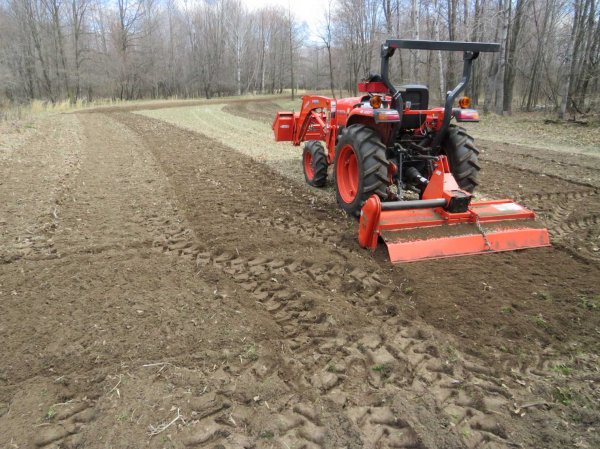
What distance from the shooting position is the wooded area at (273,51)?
1853 cm

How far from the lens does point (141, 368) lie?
265 centimetres

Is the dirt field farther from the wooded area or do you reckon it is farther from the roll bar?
the wooded area

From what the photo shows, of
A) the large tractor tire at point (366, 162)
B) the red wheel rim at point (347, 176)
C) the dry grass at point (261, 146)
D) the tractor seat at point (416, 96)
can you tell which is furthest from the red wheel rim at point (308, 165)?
the tractor seat at point (416, 96)

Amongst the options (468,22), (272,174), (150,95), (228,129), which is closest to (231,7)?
(150,95)

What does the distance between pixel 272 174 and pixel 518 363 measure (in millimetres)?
5624

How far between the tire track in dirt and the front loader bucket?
358 millimetres

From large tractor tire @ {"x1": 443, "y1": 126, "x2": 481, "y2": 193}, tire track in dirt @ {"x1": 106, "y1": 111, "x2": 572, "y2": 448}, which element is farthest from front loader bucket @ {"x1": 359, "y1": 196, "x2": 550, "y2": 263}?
large tractor tire @ {"x1": 443, "y1": 126, "x2": 481, "y2": 193}

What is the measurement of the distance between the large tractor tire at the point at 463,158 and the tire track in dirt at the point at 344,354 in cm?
185

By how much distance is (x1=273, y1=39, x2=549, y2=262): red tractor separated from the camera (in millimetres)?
4141

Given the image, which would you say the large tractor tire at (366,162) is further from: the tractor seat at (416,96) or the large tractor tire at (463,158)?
the large tractor tire at (463,158)

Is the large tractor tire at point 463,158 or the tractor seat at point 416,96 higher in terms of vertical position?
the tractor seat at point 416,96

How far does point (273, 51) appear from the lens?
57.1 meters

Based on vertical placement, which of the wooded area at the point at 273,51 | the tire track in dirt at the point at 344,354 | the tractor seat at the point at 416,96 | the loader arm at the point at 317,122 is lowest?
the tire track in dirt at the point at 344,354

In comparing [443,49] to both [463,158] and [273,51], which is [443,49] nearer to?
[463,158]
